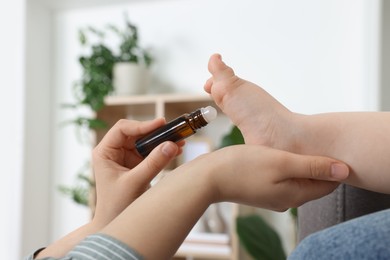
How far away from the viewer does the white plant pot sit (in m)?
1.70

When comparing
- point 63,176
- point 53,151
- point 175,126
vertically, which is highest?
point 175,126

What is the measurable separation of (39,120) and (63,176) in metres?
0.33

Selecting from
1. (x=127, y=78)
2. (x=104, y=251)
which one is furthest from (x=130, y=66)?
(x=104, y=251)

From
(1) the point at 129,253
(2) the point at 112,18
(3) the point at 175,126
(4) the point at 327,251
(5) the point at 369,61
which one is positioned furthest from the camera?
(2) the point at 112,18

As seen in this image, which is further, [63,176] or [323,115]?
[63,176]

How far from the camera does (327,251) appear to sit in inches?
10.2

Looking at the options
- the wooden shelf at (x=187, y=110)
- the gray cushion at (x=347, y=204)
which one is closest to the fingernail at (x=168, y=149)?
the gray cushion at (x=347, y=204)

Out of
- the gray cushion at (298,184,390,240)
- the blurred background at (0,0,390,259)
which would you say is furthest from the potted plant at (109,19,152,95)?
the gray cushion at (298,184,390,240)

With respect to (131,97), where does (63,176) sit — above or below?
below

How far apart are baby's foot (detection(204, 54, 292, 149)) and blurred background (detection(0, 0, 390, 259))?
3.42 feet

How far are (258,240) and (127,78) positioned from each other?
2.94 ft

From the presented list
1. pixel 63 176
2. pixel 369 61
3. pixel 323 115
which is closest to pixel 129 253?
pixel 323 115

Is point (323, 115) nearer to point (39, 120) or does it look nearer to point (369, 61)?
point (369, 61)

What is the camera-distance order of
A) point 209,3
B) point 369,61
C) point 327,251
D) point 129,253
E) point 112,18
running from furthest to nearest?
1. point 112,18
2. point 209,3
3. point 369,61
4. point 129,253
5. point 327,251
